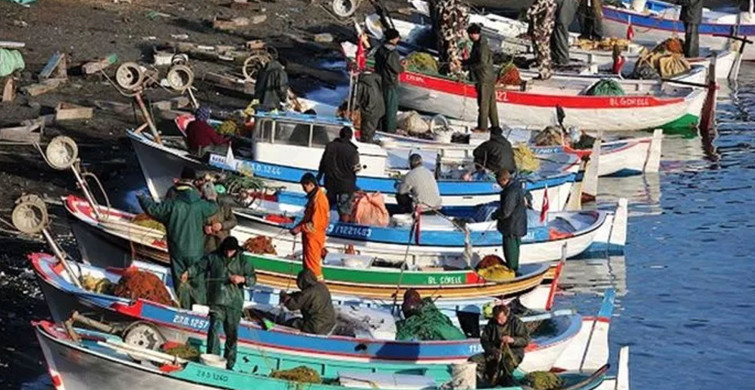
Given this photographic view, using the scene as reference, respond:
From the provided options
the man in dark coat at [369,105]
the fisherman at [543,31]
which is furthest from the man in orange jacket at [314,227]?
the fisherman at [543,31]

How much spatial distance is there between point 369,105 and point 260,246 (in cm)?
656

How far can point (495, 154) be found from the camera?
29.4 m

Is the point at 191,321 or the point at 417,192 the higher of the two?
the point at 417,192

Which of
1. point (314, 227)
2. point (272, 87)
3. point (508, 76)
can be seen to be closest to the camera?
point (314, 227)

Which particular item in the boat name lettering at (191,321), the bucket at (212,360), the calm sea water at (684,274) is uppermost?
the boat name lettering at (191,321)

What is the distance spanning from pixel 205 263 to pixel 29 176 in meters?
8.93

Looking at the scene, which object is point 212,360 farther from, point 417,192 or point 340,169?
point 417,192

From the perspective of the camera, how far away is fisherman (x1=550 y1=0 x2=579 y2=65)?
39.9 m

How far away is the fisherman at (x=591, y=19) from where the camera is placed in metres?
44.8

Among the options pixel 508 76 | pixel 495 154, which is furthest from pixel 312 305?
pixel 508 76

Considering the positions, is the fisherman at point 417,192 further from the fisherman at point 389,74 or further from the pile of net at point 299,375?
the pile of net at point 299,375

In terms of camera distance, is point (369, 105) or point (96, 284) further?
point (369, 105)

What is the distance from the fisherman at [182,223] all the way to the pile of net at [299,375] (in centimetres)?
230

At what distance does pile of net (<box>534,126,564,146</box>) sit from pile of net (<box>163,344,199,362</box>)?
44.7 ft
